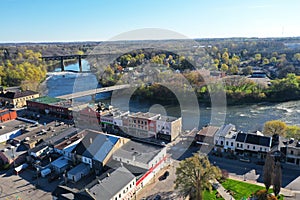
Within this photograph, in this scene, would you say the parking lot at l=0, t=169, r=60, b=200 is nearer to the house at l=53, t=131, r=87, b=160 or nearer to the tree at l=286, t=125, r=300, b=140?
the house at l=53, t=131, r=87, b=160

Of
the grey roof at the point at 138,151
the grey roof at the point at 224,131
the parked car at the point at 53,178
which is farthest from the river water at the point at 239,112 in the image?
the parked car at the point at 53,178

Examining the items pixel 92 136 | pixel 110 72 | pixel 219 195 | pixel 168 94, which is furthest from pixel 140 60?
pixel 219 195

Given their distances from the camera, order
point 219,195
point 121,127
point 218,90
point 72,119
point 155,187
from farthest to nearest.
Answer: point 218,90 < point 72,119 < point 121,127 < point 155,187 < point 219,195

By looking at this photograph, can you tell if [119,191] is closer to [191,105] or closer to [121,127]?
[121,127]

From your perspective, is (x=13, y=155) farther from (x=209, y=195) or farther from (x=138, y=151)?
(x=209, y=195)

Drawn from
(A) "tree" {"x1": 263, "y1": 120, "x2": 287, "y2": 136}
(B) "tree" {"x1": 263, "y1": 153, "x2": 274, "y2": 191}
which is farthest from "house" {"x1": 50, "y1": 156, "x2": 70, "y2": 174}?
(A) "tree" {"x1": 263, "y1": 120, "x2": 287, "y2": 136}
